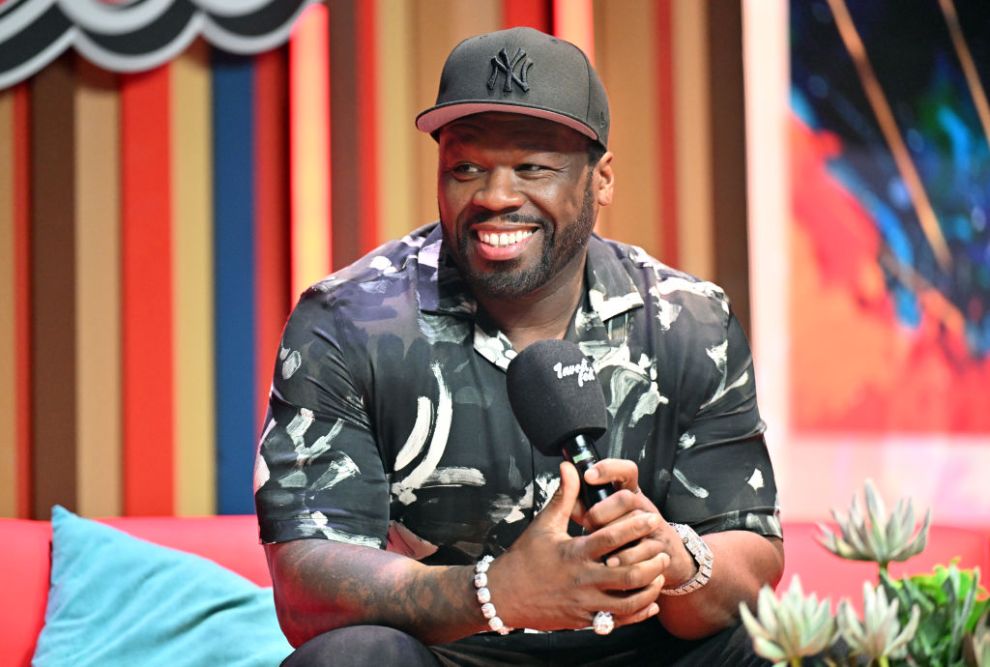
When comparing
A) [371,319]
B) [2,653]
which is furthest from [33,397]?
[371,319]

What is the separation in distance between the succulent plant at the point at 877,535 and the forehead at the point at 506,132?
878mm

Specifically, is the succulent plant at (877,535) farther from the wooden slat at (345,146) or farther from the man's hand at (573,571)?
the wooden slat at (345,146)

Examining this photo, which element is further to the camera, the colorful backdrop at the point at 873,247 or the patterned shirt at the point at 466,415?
the colorful backdrop at the point at 873,247

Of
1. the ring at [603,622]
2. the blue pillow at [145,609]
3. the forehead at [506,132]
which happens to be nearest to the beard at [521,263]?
the forehead at [506,132]

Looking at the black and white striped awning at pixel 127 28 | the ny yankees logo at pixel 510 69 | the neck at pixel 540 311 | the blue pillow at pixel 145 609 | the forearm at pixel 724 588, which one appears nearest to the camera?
the forearm at pixel 724 588

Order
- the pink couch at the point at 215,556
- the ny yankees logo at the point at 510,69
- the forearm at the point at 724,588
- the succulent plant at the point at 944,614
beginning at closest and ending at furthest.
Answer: the succulent plant at the point at 944,614, the forearm at the point at 724,588, the ny yankees logo at the point at 510,69, the pink couch at the point at 215,556

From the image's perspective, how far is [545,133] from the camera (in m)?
1.89

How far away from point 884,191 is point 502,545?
157 cm

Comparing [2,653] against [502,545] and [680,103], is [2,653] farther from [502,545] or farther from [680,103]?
[680,103]

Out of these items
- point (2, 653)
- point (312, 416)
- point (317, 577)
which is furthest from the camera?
point (2, 653)

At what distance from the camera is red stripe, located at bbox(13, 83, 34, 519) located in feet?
9.63

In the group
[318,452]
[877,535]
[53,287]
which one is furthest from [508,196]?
[53,287]

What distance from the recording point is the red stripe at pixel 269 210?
2.96 metres

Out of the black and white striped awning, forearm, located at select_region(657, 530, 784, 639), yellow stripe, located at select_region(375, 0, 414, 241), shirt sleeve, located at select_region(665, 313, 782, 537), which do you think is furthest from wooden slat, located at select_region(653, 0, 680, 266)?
forearm, located at select_region(657, 530, 784, 639)
